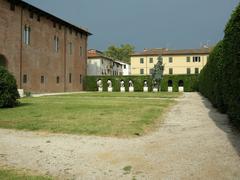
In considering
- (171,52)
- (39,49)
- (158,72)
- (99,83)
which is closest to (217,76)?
(39,49)

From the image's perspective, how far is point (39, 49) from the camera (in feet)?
118

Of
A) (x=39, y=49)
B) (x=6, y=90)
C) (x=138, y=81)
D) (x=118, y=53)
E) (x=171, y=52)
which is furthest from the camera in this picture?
(x=118, y=53)

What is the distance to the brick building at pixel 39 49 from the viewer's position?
30.4 m

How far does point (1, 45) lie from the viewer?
1148 inches

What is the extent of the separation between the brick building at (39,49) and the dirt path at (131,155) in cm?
2514

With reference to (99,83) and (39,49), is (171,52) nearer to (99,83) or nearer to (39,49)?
(99,83)

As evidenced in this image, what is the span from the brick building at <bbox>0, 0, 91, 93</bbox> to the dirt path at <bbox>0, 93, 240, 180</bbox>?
2514cm

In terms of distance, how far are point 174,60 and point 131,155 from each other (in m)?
65.9

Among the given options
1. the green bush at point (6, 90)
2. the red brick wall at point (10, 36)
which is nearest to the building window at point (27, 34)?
the red brick wall at point (10, 36)

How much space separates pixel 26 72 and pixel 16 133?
26.9 metres

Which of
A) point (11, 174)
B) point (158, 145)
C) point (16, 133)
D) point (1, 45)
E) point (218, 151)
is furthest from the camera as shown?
point (1, 45)

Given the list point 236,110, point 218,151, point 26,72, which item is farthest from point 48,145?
point 26,72

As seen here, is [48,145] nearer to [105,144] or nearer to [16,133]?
[105,144]

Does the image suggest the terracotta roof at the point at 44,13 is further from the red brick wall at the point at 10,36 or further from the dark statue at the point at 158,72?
the dark statue at the point at 158,72
